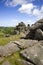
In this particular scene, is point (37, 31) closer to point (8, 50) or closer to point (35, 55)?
point (8, 50)

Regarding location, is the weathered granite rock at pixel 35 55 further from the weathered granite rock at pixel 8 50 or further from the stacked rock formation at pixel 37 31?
the stacked rock formation at pixel 37 31

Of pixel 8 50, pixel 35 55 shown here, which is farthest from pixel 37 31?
pixel 35 55

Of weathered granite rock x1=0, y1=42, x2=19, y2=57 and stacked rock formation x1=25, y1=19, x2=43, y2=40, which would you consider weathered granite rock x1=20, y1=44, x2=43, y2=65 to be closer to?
weathered granite rock x1=0, y1=42, x2=19, y2=57

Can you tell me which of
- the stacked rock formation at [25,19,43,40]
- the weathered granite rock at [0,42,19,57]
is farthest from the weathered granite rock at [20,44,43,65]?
the stacked rock formation at [25,19,43,40]

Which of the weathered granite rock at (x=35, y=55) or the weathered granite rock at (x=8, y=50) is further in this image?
the weathered granite rock at (x=8, y=50)

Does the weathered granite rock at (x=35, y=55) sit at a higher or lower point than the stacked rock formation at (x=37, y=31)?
lower

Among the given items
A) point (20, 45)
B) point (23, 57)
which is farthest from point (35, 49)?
point (20, 45)

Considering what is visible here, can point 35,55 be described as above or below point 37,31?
below

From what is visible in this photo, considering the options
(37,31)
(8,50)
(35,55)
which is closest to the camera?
(35,55)

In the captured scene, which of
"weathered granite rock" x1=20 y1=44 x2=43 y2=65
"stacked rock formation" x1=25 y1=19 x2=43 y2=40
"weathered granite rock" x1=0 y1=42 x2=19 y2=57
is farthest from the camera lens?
"stacked rock formation" x1=25 y1=19 x2=43 y2=40

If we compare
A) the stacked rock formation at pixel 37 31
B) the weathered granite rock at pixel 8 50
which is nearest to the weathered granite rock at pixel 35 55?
the weathered granite rock at pixel 8 50

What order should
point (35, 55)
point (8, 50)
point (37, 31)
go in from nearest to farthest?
point (35, 55)
point (8, 50)
point (37, 31)

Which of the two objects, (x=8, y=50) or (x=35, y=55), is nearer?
(x=35, y=55)

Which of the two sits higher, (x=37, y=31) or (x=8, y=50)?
(x=37, y=31)
